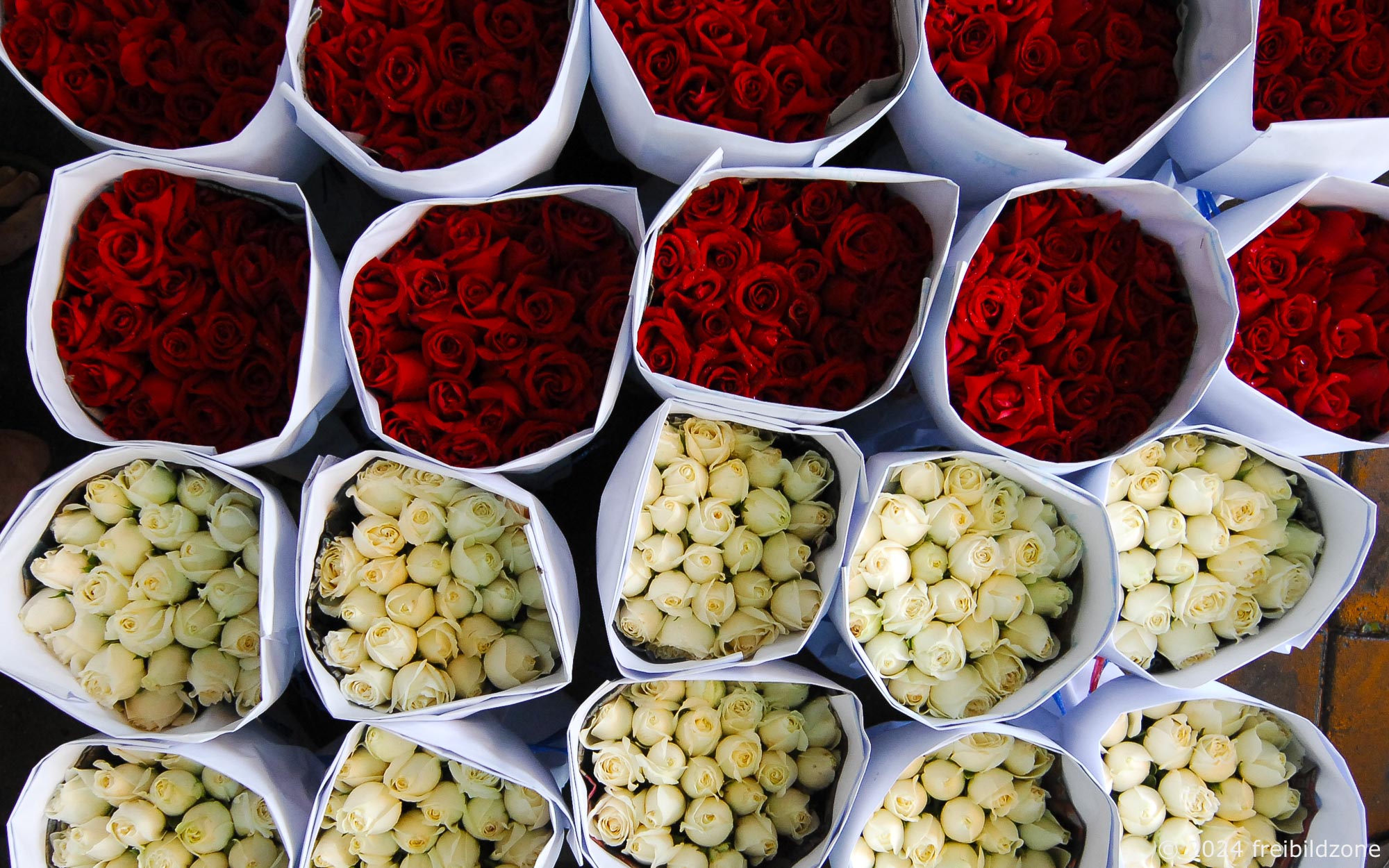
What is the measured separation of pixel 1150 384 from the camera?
2.85 feet

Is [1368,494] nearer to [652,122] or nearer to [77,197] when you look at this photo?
[652,122]

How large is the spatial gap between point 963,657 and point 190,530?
0.83m

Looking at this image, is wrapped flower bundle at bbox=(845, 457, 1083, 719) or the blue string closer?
wrapped flower bundle at bbox=(845, 457, 1083, 719)

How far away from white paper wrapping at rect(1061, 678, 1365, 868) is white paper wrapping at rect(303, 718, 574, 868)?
566 millimetres

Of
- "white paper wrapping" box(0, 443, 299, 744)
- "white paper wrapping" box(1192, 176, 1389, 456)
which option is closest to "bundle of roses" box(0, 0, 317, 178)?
"white paper wrapping" box(0, 443, 299, 744)

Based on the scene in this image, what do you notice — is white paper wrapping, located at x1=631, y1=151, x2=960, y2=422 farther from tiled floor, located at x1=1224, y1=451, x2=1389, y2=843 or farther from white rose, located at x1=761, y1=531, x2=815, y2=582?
tiled floor, located at x1=1224, y1=451, x2=1389, y2=843

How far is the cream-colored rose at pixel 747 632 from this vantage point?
0.85 m

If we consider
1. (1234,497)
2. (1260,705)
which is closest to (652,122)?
(1234,497)

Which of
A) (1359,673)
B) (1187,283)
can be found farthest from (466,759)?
(1359,673)

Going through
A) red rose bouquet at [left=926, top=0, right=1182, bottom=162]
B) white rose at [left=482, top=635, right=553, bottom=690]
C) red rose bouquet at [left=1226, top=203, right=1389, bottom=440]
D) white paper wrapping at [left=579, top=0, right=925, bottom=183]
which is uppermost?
red rose bouquet at [left=926, top=0, right=1182, bottom=162]

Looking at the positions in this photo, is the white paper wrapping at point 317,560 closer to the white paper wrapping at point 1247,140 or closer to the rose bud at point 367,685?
the rose bud at point 367,685

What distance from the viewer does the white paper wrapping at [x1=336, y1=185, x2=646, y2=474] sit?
79 centimetres

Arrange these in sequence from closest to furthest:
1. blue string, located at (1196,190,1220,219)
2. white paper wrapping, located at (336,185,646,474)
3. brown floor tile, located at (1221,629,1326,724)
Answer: white paper wrapping, located at (336,185,646,474) → blue string, located at (1196,190,1220,219) → brown floor tile, located at (1221,629,1326,724)

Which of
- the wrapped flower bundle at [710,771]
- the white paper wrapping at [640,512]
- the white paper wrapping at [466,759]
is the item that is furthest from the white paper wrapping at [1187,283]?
the white paper wrapping at [466,759]
